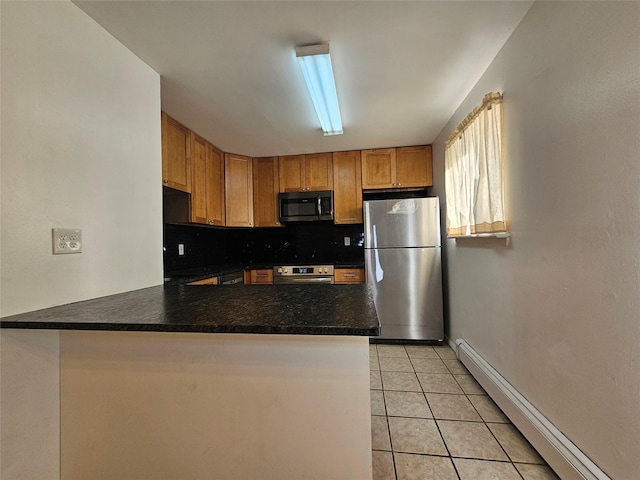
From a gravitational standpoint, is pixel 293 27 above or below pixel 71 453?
above

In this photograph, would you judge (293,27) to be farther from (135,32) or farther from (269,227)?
(269,227)

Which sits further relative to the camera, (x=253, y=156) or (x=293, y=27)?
(x=253, y=156)

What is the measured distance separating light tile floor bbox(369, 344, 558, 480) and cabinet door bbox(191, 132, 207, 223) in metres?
2.28

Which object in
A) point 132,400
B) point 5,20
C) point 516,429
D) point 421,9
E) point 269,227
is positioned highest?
point 421,9

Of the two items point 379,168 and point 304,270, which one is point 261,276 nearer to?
point 304,270

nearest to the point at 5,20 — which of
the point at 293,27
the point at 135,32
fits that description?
the point at 135,32

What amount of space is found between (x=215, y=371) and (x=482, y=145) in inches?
78.9

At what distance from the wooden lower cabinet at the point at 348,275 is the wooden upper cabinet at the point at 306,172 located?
110 centimetres

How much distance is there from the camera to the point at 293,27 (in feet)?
4.65

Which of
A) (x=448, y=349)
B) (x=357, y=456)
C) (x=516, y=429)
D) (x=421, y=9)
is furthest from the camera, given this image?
(x=448, y=349)

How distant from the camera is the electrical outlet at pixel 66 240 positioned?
1.12 metres

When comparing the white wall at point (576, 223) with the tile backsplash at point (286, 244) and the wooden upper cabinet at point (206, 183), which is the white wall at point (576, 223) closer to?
the tile backsplash at point (286, 244)

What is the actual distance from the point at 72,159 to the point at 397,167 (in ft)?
10.1

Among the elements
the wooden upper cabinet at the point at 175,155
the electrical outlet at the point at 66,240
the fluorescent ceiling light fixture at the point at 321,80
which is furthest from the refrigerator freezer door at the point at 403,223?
the electrical outlet at the point at 66,240
